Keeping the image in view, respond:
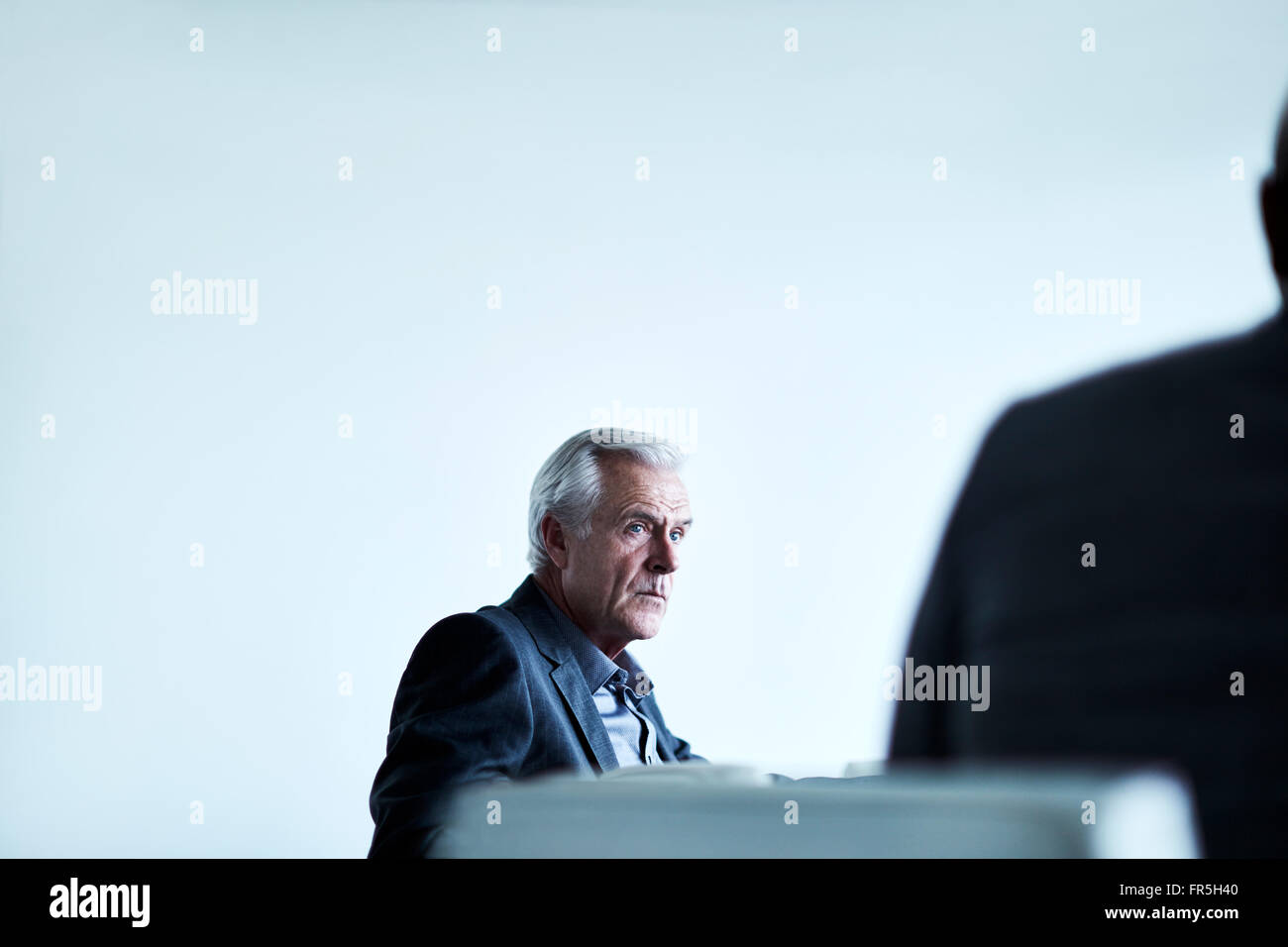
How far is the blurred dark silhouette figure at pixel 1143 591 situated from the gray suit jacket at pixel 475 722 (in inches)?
24.4

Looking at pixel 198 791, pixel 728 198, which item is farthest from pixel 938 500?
pixel 198 791

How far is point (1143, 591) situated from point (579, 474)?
3.42 ft

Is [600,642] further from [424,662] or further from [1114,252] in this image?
[1114,252]

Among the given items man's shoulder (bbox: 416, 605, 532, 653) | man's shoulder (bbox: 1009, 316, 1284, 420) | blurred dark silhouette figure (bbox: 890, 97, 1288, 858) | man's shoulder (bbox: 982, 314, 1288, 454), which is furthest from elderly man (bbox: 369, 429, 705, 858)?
man's shoulder (bbox: 1009, 316, 1284, 420)

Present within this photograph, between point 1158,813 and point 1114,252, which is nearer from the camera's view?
point 1158,813

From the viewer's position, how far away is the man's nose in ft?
6.15

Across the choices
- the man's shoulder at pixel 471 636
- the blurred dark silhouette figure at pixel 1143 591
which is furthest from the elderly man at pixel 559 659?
the blurred dark silhouette figure at pixel 1143 591

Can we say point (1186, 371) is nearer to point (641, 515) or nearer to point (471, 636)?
point (641, 515)

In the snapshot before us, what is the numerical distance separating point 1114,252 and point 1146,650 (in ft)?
2.43

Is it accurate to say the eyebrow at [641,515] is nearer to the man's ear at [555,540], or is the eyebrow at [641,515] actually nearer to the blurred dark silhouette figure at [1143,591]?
the man's ear at [555,540]

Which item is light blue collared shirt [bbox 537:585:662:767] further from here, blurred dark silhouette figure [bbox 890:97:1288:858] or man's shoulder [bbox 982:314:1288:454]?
man's shoulder [bbox 982:314:1288:454]

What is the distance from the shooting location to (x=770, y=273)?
1986mm

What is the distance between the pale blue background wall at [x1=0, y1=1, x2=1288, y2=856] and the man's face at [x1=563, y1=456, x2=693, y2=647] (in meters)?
0.06

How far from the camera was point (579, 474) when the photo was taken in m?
1.86
